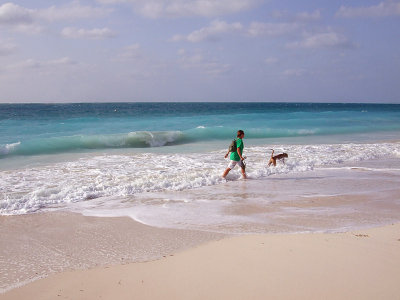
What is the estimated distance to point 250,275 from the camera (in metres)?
4.31

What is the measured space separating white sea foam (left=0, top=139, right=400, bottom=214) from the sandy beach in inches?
150

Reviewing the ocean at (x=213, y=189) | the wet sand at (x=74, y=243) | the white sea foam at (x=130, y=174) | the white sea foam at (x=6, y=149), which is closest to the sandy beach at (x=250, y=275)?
the wet sand at (x=74, y=243)

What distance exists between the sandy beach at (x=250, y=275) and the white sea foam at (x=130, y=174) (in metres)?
3.82

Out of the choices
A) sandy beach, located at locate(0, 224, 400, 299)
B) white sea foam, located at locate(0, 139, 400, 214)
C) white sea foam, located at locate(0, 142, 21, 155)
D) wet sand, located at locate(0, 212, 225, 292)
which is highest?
white sea foam, located at locate(0, 142, 21, 155)

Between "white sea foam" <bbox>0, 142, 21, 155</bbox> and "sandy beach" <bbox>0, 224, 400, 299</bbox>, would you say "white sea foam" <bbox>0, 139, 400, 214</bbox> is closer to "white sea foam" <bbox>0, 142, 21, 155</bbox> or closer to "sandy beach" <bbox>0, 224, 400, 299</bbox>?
"sandy beach" <bbox>0, 224, 400, 299</bbox>

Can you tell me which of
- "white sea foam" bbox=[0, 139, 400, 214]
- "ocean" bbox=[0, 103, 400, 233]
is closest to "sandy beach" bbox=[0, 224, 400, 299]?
"ocean" bbox=[0, 103, 400, 233]

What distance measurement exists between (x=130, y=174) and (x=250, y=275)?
23.6 feet

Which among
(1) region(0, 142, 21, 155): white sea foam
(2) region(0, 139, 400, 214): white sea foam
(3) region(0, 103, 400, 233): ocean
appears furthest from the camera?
(1) region(0, 142, 21, 155): white sea foam

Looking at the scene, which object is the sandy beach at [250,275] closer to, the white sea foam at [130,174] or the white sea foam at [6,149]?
the white sea foam at [130,174]

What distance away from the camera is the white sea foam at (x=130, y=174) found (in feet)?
27.9

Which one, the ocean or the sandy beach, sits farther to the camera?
the ocean

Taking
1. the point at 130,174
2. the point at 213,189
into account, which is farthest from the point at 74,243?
the point at 130,174

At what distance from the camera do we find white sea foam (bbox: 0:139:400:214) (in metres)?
8.52

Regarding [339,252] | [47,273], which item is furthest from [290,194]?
[47,273]
